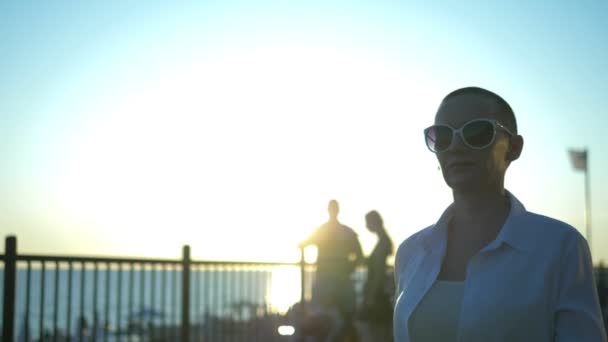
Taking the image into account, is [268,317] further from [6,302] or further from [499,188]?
[499,188]

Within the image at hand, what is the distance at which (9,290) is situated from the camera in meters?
7.28

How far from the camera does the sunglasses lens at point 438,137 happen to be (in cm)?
234

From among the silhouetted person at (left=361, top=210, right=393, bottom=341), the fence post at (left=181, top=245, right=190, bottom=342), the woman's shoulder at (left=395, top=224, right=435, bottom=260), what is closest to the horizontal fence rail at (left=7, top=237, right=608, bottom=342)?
the fence post at (left=181, top=245, right=190, bottom=342)

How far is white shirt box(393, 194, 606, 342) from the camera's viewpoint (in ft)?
6.58

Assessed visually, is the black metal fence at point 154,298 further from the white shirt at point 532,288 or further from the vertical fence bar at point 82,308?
the white shirt at point 532,288

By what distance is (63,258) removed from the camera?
305 inches

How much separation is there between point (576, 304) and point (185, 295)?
325 inches

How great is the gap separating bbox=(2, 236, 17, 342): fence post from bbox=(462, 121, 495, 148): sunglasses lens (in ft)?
18.9

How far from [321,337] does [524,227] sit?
9.48 meters

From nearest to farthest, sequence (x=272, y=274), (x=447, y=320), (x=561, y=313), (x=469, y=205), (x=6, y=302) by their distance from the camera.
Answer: (x=561, y=313) → (x=447, y=320) → (x=469, y=205) → (x=6, y=302) → (x=272, y=274)

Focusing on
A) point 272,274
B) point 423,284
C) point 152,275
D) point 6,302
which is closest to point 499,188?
point 423,284

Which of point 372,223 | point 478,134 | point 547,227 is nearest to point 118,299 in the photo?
point 372,223

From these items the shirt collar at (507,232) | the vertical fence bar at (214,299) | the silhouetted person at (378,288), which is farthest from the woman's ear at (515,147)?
the silhouetted person at (378,288)

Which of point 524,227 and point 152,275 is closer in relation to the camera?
point 524,227
